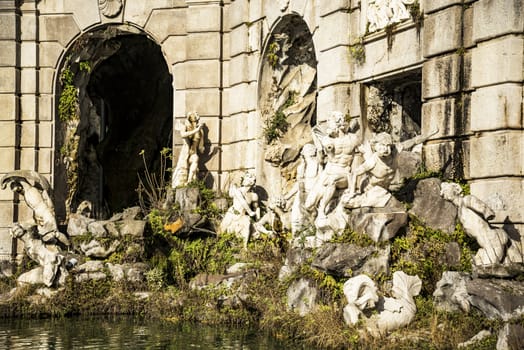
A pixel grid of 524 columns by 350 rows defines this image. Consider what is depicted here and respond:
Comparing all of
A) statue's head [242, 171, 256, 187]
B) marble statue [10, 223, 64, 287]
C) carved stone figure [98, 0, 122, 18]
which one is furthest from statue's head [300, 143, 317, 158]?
carved stone figure [98, 0, 122, 18]

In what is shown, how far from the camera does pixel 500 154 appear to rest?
1212 cm

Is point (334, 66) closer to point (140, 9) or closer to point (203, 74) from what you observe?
point (203, 74)

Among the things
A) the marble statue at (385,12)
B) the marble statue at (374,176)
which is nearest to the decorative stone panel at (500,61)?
the marble statue at (374,176)

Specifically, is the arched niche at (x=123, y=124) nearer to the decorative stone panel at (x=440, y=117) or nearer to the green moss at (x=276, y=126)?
the green moss at (x=276, y=126)

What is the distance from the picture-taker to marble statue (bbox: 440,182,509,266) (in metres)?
11.4

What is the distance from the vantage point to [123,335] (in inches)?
527

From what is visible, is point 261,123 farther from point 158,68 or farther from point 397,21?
point 158,68

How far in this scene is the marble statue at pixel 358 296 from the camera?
1117 cm

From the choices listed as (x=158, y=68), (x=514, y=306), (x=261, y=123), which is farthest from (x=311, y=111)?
(x=158, y=68)

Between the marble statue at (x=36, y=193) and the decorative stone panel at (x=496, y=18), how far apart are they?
10.1 m

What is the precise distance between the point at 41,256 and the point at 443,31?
8.55 meters

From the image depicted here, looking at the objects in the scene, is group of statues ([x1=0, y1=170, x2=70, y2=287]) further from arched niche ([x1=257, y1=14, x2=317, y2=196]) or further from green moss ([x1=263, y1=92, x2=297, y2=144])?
green moss ([x1=263, y1=92, x2=297, y2=144])

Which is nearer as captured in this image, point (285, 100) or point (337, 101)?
point (337, 101)

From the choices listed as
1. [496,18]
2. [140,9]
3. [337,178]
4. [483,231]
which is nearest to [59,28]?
[140,9]
